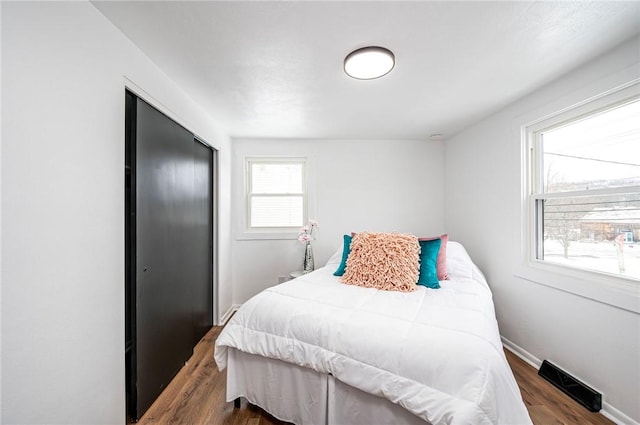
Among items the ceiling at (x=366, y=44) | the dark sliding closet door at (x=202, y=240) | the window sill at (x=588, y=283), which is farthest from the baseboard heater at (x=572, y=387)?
the dark sliding closet door at (x=202, y=240)

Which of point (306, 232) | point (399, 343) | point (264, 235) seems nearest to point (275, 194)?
point (264, 235)

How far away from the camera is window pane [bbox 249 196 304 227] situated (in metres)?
3.44

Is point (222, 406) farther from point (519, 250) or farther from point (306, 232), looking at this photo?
point (519, 250)

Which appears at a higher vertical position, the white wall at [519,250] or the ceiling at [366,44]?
the ceiling at [366,44]

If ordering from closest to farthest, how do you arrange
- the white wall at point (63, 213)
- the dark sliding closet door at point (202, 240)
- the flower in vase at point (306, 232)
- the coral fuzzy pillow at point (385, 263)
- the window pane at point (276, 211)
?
1. the white wall at point (63, 213)
2. the coral fuzzy pillow at point (385, 263)
3. the dark sliding closet door at point (202, 240)
4. the flower in vase at point (306, 232)
5. the window pane at point (276, 211)

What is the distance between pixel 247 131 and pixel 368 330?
2672mm

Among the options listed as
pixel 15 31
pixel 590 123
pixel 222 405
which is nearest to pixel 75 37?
pixel 15 31

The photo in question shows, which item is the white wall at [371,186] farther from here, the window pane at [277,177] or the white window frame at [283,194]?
the window pane at [277,177]

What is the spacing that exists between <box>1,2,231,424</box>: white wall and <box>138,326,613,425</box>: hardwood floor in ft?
1.17

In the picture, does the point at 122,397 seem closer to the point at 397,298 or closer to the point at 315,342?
the point at 315,342

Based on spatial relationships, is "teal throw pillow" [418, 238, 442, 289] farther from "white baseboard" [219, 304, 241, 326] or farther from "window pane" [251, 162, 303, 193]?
"white baseboard" [219, 304, 241, 326]

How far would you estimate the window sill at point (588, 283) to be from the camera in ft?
4.83

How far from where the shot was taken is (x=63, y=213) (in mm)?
1067

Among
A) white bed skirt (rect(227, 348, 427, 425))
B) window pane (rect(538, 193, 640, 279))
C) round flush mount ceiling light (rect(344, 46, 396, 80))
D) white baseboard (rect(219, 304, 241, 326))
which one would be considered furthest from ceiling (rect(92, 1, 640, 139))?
Answer: white baseboard (rect(219, 304, 241, 326))
